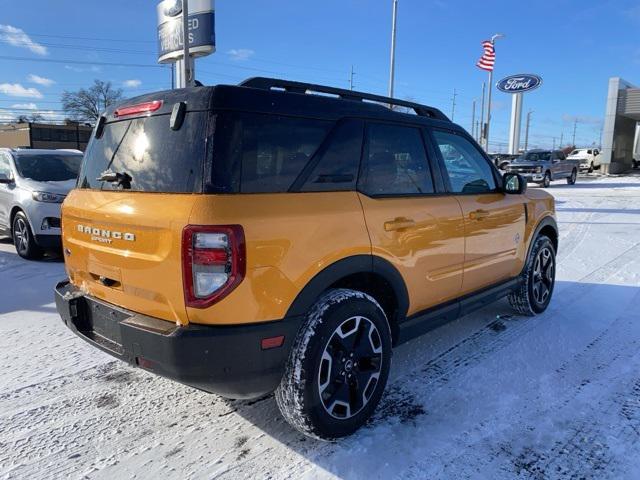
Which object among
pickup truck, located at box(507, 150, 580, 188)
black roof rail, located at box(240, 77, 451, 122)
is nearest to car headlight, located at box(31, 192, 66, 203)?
black roof rail, located at box(240, 77, 451, 122)

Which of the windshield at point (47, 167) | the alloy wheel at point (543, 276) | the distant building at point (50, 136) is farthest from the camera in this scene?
the distant building at point (50, 136)

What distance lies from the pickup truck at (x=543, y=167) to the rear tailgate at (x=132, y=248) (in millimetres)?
22191

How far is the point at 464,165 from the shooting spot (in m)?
3.92

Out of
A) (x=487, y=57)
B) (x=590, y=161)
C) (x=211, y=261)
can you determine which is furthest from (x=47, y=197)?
(x=590, y=161)

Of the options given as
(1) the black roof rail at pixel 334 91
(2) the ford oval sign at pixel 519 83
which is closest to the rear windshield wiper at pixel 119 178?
(1) the black roof rail at pixel 334 91

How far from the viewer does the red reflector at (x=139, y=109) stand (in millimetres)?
2668

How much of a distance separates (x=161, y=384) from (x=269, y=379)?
1318mm

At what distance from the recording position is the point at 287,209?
242cm

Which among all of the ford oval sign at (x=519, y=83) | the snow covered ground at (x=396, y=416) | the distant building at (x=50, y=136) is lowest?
the snow covered ground at (x=396, y=416)

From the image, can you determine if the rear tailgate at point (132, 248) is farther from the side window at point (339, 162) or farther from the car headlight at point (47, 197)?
the car headlight at point (47, 197)

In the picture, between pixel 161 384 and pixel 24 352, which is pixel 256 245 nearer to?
pixel 161 384

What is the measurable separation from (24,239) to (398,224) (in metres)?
6.43

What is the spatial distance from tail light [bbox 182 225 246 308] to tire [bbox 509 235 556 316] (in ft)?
10.9

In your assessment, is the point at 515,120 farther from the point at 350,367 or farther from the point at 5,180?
the point at 350,367
